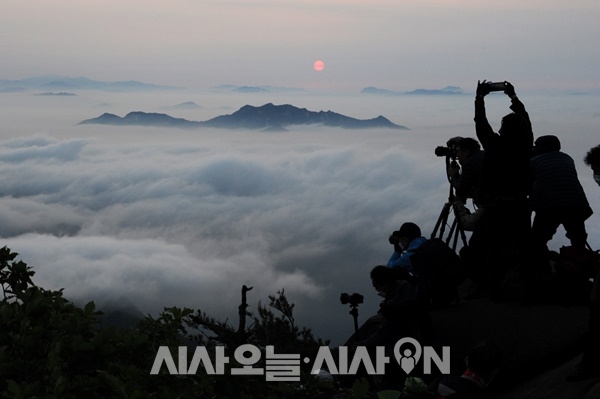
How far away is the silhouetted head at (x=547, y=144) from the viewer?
31.3ft

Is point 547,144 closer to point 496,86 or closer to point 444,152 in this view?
point 496,86

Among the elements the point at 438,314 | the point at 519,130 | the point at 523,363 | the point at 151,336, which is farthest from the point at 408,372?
the point at 151,336

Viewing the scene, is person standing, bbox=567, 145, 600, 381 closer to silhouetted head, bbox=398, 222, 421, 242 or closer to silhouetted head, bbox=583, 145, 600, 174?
silhouetted head, bbox=583, 145, 600, 174

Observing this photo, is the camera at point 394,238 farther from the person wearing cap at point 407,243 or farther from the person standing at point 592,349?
the person standing at point 592,349

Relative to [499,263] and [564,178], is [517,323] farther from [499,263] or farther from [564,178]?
[564,178]

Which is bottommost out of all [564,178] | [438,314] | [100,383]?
[100,383]

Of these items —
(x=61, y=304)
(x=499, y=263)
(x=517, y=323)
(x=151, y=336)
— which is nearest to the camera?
(x=151, y=336)

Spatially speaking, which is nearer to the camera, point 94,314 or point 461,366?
point 94,314

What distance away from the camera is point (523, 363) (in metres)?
8.24

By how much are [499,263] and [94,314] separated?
212 inches

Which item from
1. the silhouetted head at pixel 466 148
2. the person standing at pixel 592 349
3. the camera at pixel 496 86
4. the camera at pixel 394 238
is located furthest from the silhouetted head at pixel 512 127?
the person standing at pixel 592 349

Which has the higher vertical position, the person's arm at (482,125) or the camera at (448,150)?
the camera at (448,150)

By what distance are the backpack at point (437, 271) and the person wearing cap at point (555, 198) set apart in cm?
102

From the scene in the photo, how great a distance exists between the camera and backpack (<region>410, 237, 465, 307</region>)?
9.52 meters
